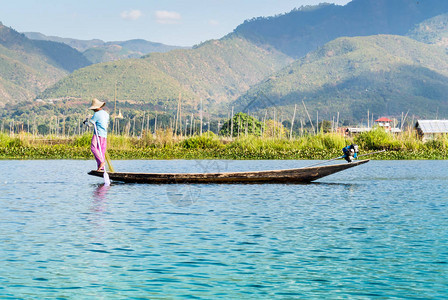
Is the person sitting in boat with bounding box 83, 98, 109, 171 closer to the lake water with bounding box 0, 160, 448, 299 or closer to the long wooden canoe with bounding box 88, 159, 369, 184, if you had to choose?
the long wooden canoe with bounding box 88, 159, 369, 184

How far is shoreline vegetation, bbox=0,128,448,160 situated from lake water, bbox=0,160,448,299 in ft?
67.9

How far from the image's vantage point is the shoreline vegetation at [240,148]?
3872 centimetres

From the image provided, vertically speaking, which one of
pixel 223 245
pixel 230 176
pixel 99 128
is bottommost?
pixel 223 245

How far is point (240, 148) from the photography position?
1634 inches

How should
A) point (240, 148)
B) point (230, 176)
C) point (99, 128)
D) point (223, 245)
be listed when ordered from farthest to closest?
1. point (240, 148)
2. point (230, 176)
3. point (99, 128)
4. point (223, 245)

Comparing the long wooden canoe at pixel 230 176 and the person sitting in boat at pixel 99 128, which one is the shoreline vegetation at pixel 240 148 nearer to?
the long wooden canoe at pixel 230 176

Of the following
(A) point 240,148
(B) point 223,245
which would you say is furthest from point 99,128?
(A) point 240,148

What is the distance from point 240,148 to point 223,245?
3149 cm

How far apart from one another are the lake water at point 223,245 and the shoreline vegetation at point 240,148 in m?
20.7

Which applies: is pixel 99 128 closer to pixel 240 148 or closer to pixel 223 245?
pixel 223 245

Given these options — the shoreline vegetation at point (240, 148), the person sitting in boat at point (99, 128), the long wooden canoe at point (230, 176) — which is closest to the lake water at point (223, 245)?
the long wooden canoe at point (230, 176)

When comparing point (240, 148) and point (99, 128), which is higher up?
point (99, 128)

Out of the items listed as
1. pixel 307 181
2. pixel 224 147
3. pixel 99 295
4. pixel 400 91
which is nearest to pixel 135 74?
pixel 400 91

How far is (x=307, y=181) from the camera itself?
68.3 feet
